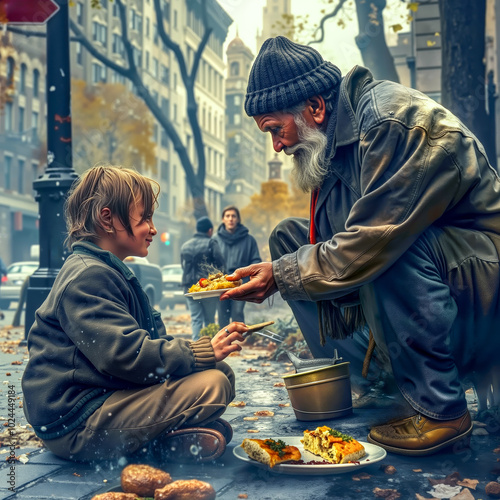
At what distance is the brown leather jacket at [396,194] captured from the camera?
333cm

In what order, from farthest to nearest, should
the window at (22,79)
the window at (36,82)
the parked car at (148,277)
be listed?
the window at (36,82), the window at (22,79), the parked car at (148,277)

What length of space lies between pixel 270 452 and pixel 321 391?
1.06m

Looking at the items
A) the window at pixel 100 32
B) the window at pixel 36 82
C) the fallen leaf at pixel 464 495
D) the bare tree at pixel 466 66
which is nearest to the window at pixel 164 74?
the window at pixel 100 32

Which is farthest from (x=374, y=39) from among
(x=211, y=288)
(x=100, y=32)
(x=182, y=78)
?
(x=100, y=32)

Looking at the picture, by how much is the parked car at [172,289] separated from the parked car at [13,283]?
4.10m

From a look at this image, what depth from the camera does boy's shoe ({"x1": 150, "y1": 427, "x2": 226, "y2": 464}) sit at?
3234mm

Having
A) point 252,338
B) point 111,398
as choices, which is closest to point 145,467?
point 111,398

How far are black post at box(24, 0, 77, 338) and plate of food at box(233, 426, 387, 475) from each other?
501 cm

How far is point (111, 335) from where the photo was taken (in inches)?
122

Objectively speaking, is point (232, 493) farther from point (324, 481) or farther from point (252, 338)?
point (252, 338)

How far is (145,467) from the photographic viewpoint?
113 inches

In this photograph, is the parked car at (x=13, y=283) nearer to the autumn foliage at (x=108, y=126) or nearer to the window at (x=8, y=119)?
the autumn foliage at (x=108, y=126)

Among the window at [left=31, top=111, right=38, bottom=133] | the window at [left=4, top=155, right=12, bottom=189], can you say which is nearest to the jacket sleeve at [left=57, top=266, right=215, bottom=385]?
the window at [left=4, top=155, right=12, bottom=189]

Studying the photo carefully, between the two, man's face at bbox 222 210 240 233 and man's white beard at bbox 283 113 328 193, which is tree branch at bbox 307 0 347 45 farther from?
man's white beard at bbox 283 113 328 193
